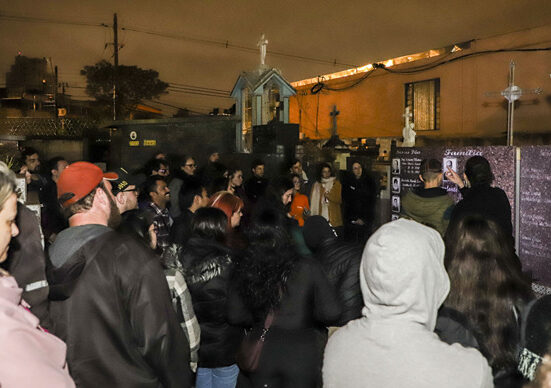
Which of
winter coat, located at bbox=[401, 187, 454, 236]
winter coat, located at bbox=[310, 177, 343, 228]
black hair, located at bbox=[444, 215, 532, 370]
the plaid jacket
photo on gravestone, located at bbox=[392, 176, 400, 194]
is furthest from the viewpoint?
winter coat, located at bbox=[310, 177, 343, 228]

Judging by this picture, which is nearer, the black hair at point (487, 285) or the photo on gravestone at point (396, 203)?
the black hair at point (487, 285)

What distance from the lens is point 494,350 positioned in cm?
247

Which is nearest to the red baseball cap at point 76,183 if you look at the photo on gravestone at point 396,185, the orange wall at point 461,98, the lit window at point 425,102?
the photo on gravestone at point 396,185

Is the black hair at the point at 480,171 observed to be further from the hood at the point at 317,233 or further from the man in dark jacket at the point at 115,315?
the man in dark jacket at the point at 115,315

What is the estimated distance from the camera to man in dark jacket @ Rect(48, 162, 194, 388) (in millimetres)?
2213

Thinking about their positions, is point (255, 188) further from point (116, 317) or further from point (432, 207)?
point (116, 317)

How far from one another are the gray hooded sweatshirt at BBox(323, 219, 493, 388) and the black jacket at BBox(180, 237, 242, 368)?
160 cm

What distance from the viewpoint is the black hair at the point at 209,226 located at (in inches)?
146

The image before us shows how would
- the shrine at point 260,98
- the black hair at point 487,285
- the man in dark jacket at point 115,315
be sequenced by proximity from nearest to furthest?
the man in dark jacket at point 115,315 → the black hair at point 487,285 → the shrine at point 260,98

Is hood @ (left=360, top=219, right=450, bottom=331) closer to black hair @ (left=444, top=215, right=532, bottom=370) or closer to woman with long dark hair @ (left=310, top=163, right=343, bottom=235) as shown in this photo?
black hair @ (left=444, top=215, right=532, bottom=370)

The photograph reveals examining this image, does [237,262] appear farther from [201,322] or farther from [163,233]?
[163,233]

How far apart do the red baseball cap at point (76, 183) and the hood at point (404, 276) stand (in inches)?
63.9

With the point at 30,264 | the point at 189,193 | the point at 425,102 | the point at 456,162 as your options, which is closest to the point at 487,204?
the point at 456,162

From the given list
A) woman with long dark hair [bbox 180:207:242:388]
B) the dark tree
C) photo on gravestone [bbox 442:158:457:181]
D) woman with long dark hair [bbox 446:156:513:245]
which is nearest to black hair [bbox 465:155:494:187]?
woman with long dark hair [bbox 446:156:513:245]
